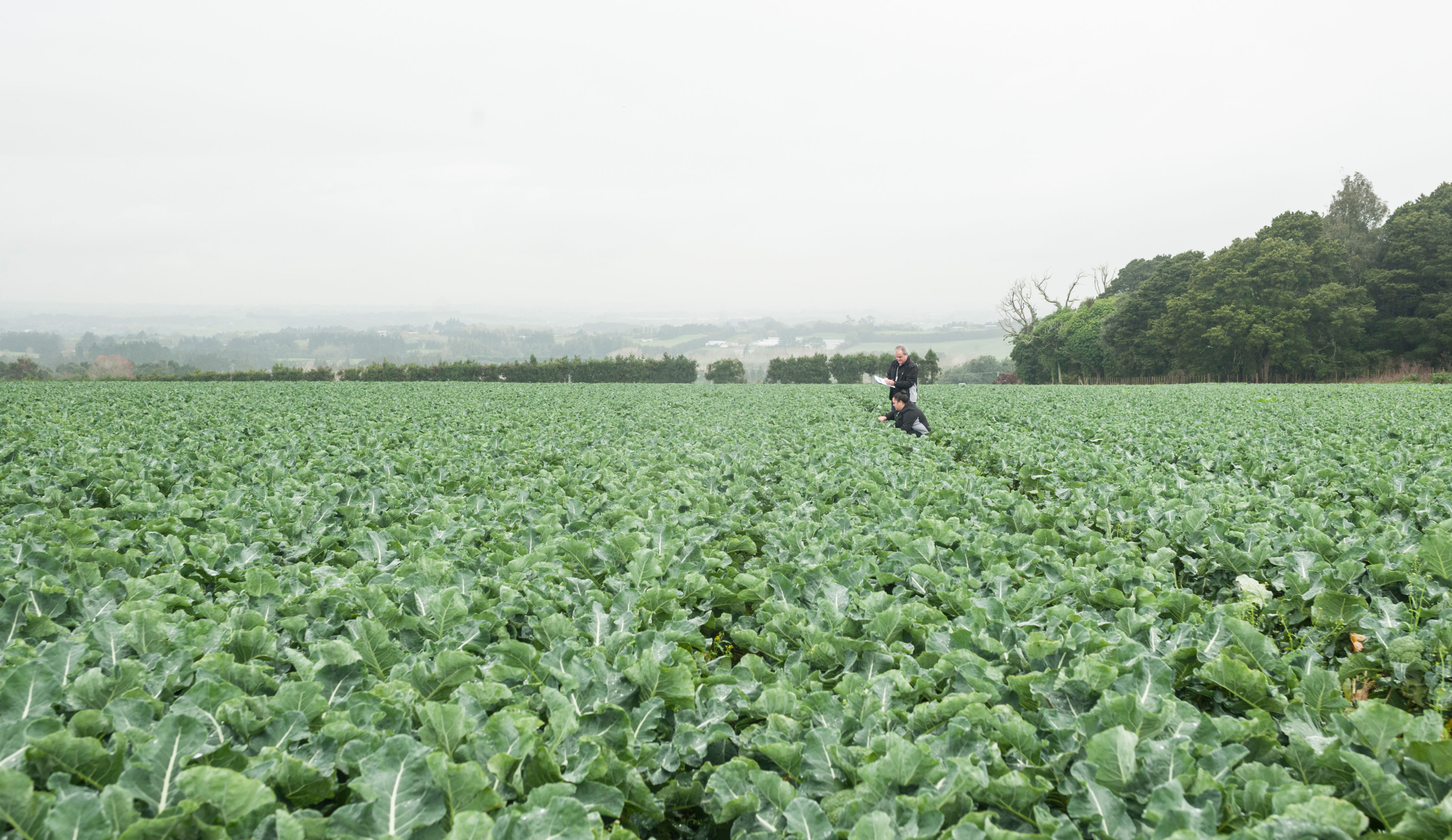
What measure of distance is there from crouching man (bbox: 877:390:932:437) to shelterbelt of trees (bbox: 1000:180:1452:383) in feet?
181

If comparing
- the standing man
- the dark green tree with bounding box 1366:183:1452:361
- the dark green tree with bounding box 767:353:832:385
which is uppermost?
the dark green tree with bounding box 1366:183:1452:361

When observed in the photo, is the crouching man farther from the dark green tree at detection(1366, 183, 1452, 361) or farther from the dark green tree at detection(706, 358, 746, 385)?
the dark green tree at detection(706, 358, 746, 385)

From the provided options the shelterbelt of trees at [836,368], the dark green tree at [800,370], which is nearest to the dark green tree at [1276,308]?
the shelterbelt of trees at [836,368]

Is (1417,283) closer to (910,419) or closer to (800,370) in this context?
(800,370)

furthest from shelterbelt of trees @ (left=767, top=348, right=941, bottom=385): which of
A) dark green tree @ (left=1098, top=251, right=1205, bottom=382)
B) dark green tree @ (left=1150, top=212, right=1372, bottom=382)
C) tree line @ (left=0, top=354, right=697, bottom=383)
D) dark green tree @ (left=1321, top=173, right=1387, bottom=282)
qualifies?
dark green tree @ (left=1321, top=173, right=1387, bottom=282)

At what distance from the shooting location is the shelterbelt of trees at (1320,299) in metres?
52.7

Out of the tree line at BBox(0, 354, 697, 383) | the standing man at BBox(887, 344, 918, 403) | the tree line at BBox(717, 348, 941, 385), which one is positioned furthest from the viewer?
the tree line at BBox(717, 348, 941, 385)

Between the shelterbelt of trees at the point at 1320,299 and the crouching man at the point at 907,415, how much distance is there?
5506 cm

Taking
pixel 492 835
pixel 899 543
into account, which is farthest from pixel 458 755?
pixel 899 543

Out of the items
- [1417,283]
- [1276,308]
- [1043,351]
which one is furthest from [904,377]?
[1043,351]

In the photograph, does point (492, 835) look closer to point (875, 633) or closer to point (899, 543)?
point (875, 633)

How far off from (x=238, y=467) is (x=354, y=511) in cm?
444

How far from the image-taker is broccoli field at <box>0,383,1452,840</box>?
1.83m

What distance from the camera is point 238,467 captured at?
8.38 m
